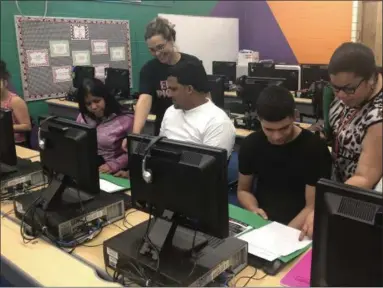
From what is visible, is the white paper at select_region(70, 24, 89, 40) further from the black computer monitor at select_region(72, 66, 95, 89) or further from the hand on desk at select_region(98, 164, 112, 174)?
the hand on desk at select_region(98, 164, 112, 174)

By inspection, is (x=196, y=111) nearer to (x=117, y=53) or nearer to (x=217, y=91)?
(x=217, y=91)

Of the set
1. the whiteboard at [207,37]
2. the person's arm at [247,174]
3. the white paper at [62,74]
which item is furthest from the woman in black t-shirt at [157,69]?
the whiteboard at [207,37]

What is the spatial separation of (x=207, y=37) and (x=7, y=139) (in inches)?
207

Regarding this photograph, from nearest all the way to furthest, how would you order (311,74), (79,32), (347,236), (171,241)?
(347,236), (171,241), (311,74), (79,32)

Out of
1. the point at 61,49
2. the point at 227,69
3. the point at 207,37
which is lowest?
the point at 227,69

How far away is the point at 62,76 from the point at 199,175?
4.47m

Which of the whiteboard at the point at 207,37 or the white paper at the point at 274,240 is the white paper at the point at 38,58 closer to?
the whiteboard at the point at 207,37

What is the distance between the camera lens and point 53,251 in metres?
1.39

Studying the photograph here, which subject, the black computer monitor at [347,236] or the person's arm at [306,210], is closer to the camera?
the black computer monitor at [347,236]

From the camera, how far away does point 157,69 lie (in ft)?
8.77

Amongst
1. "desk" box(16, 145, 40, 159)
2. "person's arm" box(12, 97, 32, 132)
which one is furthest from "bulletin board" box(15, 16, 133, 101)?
"desk" box(16, 145, 40, 159)

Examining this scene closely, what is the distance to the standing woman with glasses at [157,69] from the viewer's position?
2520mm

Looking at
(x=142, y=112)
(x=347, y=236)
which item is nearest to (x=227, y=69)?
(x=142, y=112)

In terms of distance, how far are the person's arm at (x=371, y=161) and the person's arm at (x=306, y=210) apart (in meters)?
0.30
